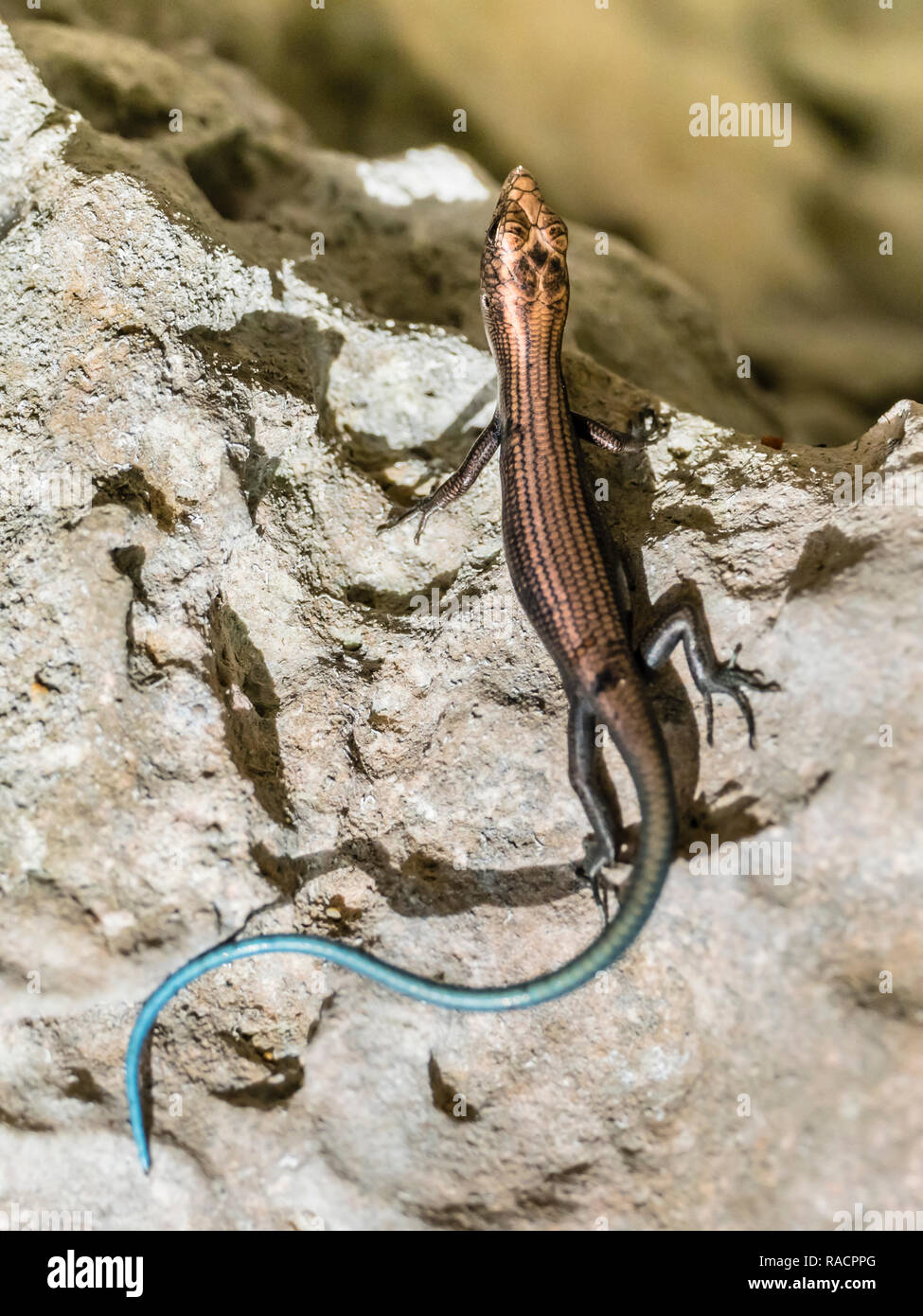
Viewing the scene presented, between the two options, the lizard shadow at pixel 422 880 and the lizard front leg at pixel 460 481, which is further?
the lizard front leg at pixel 460 481

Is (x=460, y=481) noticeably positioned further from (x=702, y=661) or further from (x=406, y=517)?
(x=702, y=661)

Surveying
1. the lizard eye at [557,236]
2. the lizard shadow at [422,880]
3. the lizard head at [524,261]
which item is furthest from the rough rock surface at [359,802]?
the lizard eye at [557,236]

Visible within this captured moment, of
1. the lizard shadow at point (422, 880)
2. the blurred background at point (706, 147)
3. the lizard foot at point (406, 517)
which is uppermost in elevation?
the blurred background at point (706, 147)

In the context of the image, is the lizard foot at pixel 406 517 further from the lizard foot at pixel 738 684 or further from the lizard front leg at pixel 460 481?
the lizard foot at pixel 738 684

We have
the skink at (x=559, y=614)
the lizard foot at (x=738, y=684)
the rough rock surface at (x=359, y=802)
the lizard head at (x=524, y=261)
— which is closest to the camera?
the rough rock surface at (x=359, y=802)

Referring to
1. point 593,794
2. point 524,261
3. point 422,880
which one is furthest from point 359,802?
point 524,261

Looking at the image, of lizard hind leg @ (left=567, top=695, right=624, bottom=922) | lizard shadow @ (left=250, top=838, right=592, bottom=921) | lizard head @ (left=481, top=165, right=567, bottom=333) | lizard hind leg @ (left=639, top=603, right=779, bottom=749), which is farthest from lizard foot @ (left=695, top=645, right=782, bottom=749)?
lizard head @ (left=481, top=165, right=567, bottom=333)
